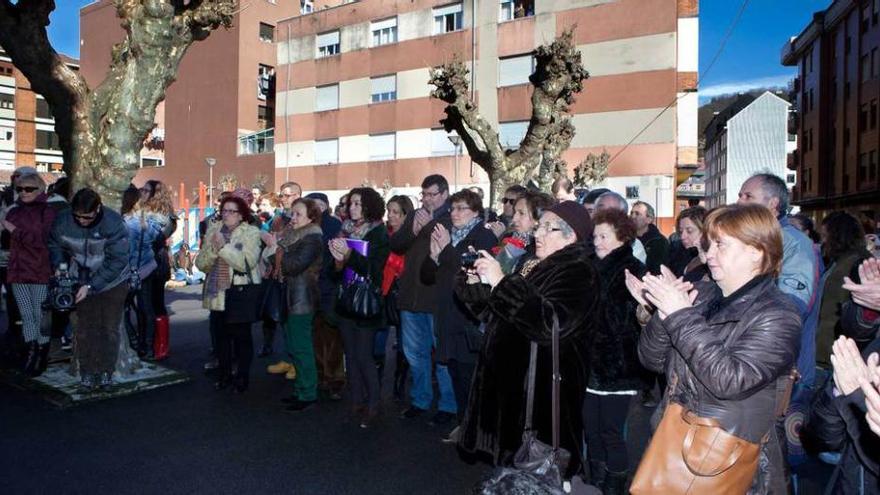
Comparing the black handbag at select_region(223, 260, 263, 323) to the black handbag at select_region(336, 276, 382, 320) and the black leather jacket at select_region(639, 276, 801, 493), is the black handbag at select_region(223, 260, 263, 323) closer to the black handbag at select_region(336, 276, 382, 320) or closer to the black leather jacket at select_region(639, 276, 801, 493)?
the black handbag at select_region(336, 276, 382, 320)

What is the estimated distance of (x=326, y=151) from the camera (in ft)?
115

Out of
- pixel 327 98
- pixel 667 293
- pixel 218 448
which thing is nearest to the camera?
pixel 667 293

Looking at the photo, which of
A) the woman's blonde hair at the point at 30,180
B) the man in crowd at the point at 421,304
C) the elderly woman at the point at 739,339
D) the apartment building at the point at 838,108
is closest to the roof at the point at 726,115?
the apartment building at the point at 838,108

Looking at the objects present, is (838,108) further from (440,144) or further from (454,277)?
(454,277)

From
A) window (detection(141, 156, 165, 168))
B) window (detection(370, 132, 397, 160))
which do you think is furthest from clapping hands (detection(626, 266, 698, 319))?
window (detection(141, 156, 165, 168))

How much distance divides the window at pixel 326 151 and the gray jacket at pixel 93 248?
28.9 metres

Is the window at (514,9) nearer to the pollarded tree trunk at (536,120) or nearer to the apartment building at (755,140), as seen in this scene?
the pollarded tree trunk at (536,120)

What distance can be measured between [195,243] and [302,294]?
13.9 m

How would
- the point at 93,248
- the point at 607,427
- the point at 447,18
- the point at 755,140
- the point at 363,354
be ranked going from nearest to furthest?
the point at 607,427, the point at 363,354, the point at 93,248, the point at 447,18, the point at 755,140

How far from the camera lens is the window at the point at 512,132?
2855 cm

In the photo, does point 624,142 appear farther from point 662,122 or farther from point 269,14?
point 269,14

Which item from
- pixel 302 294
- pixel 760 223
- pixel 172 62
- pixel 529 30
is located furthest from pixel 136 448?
pixel 529 30

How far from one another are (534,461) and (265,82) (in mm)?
39820

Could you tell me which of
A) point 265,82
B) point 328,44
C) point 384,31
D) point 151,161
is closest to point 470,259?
point 384,31
